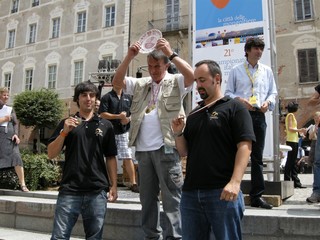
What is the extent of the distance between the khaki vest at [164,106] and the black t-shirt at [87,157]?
293 millimetres

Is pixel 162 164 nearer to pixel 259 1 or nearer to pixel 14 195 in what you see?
pixel 259 1

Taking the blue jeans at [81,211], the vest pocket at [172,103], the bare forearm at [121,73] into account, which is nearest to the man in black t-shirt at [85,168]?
the blue jeans at [81,211]

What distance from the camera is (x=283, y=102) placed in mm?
18750

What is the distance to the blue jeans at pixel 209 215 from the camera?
2.29 metres

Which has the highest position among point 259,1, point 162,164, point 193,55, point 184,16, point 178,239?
point 184,16

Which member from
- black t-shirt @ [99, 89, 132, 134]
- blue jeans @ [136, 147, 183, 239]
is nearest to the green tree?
black t-shirt @ [99, 89, 132, 134]

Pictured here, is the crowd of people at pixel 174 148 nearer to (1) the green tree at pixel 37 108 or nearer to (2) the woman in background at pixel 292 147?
(2) the woman in background at pixel 292 147

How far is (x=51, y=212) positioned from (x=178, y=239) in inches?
85.4

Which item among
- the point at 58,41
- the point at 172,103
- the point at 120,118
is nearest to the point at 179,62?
the point at 172,103

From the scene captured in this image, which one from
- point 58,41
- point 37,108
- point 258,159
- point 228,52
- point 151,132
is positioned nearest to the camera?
point 151,132

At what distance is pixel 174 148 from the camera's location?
3.18 metres

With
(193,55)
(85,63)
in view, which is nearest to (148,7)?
(85,63)

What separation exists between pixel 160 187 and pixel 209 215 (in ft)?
3.10

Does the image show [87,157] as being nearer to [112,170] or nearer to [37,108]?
[112,170]
